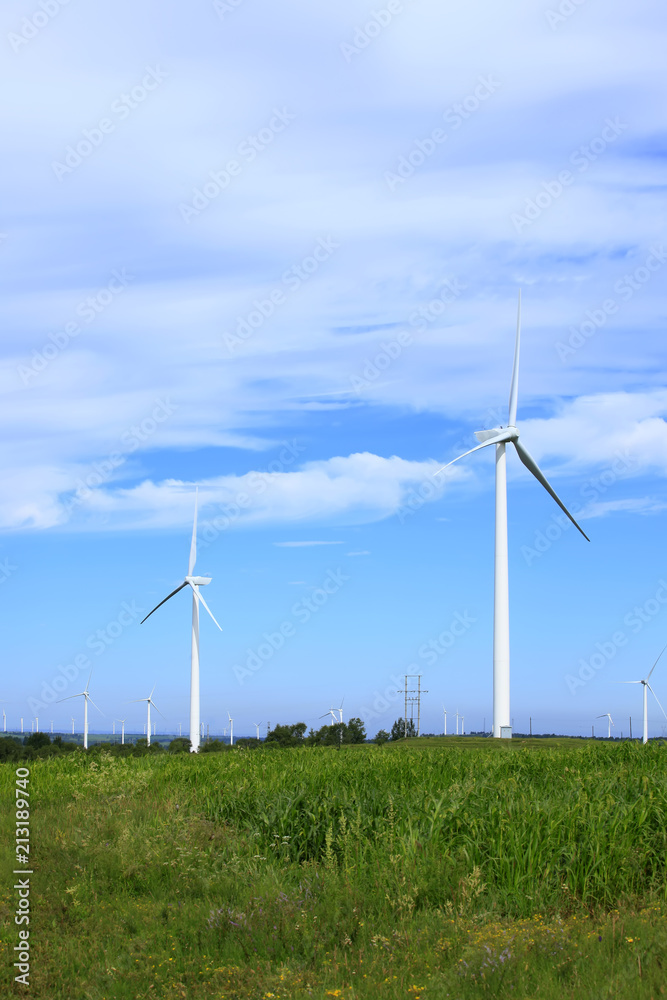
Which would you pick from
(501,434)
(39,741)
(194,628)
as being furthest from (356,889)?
(194,628)

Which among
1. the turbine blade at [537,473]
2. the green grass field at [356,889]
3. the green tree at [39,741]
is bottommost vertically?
the green tree at [39,741]

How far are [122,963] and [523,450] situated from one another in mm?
36834

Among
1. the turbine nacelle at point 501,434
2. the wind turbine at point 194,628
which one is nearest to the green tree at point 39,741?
the wind turbine at point 194,628

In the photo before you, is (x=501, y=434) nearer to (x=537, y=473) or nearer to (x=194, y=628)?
(x=537, y=473)

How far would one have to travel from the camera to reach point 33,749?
4344 centimetres

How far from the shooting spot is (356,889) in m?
8.88

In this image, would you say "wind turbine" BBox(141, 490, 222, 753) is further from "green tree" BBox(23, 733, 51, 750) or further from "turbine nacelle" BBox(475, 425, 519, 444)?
"turbine nacelle" BBox(475, 425, 519, 444)

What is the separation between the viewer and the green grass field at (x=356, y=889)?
7301 mm

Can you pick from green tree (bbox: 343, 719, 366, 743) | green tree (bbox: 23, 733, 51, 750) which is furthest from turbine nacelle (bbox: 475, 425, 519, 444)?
green tree (bbox: 23, 733, 51, 750)

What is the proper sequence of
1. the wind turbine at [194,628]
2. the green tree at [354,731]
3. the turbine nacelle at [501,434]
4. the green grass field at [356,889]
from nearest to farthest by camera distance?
the green grass field at [356,889], the green tree at [354,731], the turbine nacelle at [501,434], the wind turbine at [194,628]

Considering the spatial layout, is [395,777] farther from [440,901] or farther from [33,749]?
[33,749]

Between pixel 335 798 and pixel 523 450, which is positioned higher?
pixel 523 450

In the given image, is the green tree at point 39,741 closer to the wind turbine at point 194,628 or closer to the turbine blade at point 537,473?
the wind turbine at point 194,628

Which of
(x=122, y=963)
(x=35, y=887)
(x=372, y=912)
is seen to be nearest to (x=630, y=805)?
(x=372, y=912)
